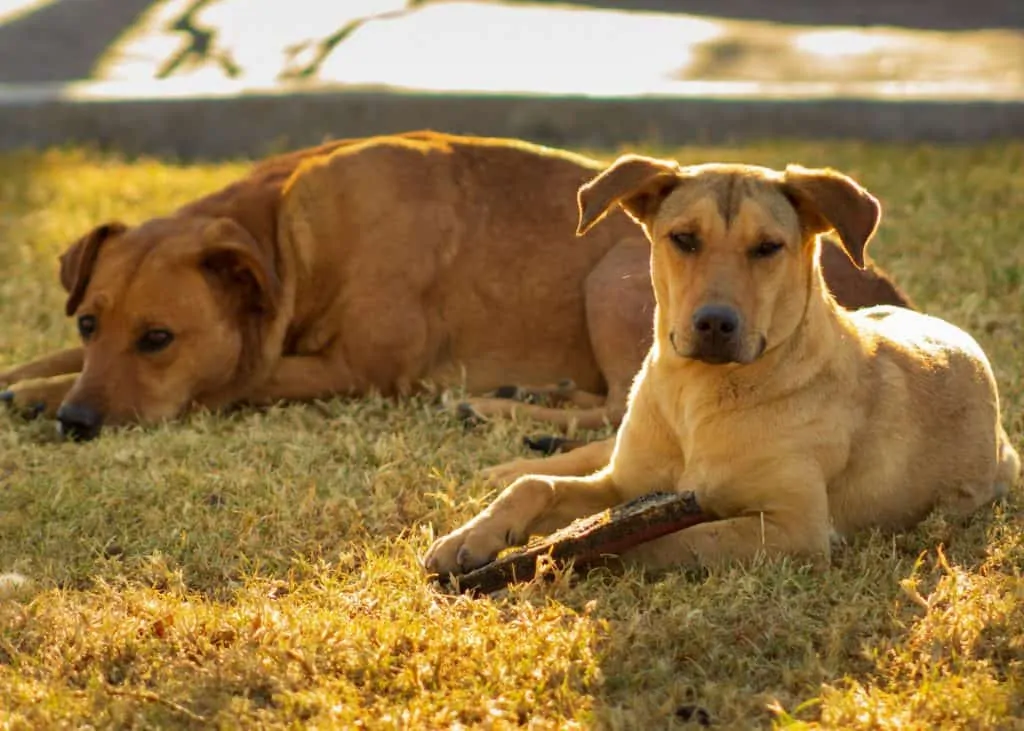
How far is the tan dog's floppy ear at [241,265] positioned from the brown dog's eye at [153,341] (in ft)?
1.00

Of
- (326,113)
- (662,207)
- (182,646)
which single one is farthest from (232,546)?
(326,113)

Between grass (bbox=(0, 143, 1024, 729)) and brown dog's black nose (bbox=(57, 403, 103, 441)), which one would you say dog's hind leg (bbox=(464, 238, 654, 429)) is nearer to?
grass (bbox=(0, 143, 1024, 729))

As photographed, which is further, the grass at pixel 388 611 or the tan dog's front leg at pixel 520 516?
the tan dog's front leg at pixel 520 516

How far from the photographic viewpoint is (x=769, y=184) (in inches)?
194

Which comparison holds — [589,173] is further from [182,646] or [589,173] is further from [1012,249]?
[182,646]

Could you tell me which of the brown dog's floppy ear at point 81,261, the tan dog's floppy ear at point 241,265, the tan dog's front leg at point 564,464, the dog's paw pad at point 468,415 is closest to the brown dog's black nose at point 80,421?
the brown dog's floppy ear at point 81,261

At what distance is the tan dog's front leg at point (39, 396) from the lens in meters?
6.59

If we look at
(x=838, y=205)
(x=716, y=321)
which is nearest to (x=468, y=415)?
(x=716, y=321)

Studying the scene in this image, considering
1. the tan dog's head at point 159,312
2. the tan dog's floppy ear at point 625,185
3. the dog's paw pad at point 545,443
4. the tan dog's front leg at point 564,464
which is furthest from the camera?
the tan dog's head at point 159,312

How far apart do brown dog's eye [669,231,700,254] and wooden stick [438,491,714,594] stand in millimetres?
675

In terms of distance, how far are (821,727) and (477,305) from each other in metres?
3.38

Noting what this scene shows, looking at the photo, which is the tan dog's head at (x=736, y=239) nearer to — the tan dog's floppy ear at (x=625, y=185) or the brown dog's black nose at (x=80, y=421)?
the tan dog's floppy ear at (x=625, y=185)

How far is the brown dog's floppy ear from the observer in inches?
257

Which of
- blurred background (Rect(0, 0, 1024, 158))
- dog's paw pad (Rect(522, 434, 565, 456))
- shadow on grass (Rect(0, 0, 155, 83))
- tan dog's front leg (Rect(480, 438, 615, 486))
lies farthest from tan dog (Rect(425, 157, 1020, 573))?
shadow on grass (Rect(0, 0, 155, 83))
